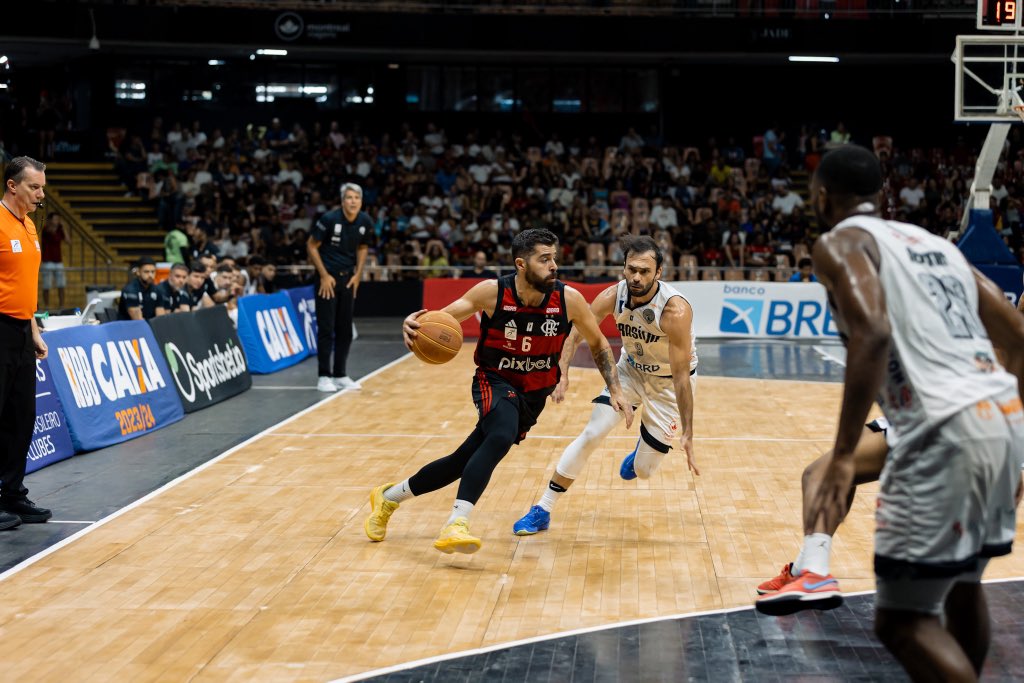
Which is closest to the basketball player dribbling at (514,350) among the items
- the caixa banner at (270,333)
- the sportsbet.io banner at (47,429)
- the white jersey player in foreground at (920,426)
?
the white jersey player in foreground at (920,426)

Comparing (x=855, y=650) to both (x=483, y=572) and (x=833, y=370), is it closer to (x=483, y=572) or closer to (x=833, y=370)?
(x=483, y=572)

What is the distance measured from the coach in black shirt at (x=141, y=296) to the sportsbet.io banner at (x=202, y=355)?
546 millimetres

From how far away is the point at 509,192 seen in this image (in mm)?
27250

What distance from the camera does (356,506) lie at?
7828 mm

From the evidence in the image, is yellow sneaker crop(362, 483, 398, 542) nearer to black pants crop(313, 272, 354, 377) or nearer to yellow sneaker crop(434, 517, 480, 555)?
yellow sneaker crop(434, 517, 480, 555)

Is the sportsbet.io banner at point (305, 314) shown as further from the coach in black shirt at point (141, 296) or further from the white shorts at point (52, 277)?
the white shorts at point (52, 277)

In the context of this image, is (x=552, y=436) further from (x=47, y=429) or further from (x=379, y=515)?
(x=47, y=429)

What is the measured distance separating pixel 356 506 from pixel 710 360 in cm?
1054

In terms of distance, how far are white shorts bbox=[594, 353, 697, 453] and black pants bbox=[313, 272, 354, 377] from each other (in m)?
6.07

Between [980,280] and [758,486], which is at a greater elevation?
[980,280]

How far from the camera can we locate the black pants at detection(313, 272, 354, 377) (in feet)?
43.2

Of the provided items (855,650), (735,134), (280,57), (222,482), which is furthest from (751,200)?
(855,650)

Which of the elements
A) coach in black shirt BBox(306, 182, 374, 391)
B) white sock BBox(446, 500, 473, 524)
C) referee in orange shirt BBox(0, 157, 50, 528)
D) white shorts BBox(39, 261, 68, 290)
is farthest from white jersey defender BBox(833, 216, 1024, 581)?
white shorts BBox(39, 261, 68, 290)

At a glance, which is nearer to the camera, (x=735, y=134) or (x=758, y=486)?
(x=758, y=486)
